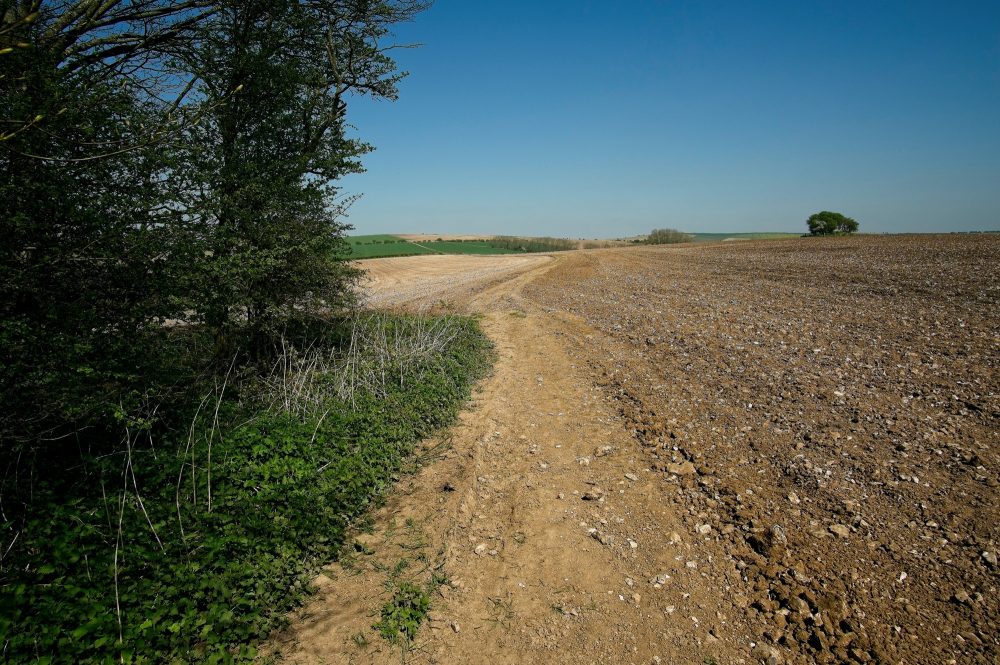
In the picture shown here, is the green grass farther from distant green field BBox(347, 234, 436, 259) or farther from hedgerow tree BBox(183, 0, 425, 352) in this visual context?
distant green field BBox(347, 234, 436, 259)

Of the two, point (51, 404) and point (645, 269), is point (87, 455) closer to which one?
point (51, 404)

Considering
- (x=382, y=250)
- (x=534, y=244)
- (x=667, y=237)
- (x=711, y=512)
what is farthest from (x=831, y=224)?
(x=711, y=512)

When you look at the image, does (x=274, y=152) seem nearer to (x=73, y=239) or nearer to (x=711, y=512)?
(x=73, y=239)

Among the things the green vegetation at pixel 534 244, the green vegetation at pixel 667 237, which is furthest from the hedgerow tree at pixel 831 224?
the green vegetation at pixel 534 244

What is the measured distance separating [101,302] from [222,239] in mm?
2378

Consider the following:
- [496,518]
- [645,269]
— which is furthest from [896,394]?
[645,269]

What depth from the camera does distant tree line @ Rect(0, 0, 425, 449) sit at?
3.83 meters

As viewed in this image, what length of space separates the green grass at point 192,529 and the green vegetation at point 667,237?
151 ft

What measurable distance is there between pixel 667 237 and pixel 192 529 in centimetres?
4941

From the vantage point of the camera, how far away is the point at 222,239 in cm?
673

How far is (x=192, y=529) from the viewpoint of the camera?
12.4 feet

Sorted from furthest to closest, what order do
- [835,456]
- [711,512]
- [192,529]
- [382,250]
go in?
[382,250], [835,456], [711,512], [192,529]

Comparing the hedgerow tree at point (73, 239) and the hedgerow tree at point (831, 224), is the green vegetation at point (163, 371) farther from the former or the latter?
the hedgerow tree at point (831, 224)

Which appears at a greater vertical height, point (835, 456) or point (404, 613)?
point (835, 456)
